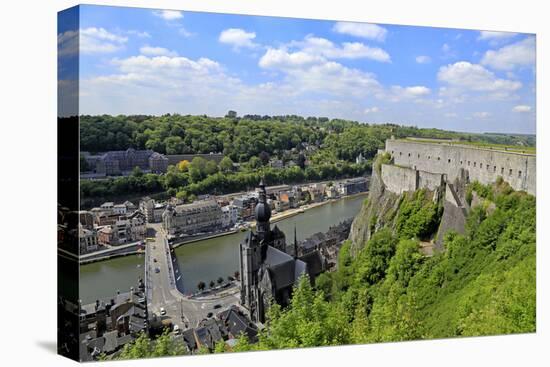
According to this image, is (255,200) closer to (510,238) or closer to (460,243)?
(460,243)

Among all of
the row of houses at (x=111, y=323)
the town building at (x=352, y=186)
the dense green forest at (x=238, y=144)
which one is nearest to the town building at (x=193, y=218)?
the dense green forest at (x=238, y=144)

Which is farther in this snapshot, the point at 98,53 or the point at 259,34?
the point at 259,34

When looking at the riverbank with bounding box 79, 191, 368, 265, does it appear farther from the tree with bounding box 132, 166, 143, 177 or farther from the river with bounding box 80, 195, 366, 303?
the tree with bounding box 132, 166, 143, 177

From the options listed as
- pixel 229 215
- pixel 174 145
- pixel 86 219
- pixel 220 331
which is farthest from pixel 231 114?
pixel 220 331

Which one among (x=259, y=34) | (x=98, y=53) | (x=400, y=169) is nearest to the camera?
(x=98, y=53)

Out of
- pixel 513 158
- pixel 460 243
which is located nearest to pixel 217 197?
pixel 460 243

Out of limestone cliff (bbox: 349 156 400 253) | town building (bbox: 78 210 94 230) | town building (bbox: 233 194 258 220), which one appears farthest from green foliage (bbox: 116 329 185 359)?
limestone cliff (bbox: 349 156 400 253)

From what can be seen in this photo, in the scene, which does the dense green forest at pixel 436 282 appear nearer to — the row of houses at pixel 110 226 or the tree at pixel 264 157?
the tree at pixel 264 157

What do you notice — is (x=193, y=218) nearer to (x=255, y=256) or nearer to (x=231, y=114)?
(x=255, y=256)
